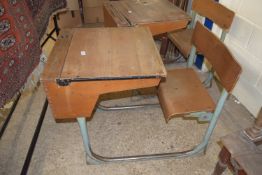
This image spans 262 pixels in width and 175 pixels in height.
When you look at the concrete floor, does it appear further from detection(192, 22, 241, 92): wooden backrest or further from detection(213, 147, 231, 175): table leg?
detection(192, 22, 241, 92): wooden backrest

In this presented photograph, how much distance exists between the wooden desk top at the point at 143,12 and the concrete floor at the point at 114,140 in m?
0.78

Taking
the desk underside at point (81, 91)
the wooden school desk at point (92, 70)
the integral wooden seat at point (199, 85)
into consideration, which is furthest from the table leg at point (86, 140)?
the integral wooden seat at point (199, 85)

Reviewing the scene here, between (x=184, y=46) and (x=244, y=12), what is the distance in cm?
54

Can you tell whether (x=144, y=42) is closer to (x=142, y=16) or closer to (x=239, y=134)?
(x=142, y=16)

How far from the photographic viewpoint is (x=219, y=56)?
47.3 inches

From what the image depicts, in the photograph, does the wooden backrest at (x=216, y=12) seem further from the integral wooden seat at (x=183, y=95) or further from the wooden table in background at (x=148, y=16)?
the integral wooden seat at (x=183, y=95)

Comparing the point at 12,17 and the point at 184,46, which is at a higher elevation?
the point at 12,17

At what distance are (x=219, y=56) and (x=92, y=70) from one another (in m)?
0.71

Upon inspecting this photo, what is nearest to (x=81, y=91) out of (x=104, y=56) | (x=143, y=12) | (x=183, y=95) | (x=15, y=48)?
(x=104, y=56)

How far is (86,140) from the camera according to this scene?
1324 mm

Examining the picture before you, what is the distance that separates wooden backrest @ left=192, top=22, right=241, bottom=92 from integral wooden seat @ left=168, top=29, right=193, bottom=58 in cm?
39

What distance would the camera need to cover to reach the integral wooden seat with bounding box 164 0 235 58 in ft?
5.56

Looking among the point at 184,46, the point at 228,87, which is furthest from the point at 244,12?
→ the point at 228,87

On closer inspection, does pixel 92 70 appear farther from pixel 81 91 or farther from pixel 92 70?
pixel 81 91
